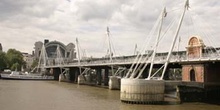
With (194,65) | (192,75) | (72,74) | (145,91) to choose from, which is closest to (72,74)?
(72,74)

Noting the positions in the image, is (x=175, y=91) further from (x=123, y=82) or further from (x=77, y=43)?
(x=77, y=43)

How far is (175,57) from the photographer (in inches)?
3056

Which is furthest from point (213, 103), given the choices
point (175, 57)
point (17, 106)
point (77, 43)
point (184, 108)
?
point (77, 43)

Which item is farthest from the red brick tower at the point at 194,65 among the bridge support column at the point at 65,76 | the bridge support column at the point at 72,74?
the bridge support column at the point at 72,74

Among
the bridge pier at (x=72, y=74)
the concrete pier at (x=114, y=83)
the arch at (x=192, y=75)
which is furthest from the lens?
the bridge pier at (x=72, y=74)

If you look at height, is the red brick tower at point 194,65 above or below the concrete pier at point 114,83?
above

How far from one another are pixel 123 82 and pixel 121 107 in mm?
7837

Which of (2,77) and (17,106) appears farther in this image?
(2,77)

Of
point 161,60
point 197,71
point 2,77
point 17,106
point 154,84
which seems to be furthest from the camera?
point 2,77

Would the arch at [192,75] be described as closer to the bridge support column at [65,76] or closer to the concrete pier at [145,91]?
the concrete pier at [145,91]

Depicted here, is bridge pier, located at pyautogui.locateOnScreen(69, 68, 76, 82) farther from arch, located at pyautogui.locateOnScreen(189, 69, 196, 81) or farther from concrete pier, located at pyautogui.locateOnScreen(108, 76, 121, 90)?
arch, located at pyautogui.locateOnScreen(189, 69, 196, 81)

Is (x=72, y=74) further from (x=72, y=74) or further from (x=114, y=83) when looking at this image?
(x=114, y=83)

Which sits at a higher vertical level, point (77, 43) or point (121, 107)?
point (77, 43)

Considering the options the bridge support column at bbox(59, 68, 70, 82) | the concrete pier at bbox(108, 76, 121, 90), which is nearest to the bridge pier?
the bridge support column at bbox(59, 68, 70, 82)
